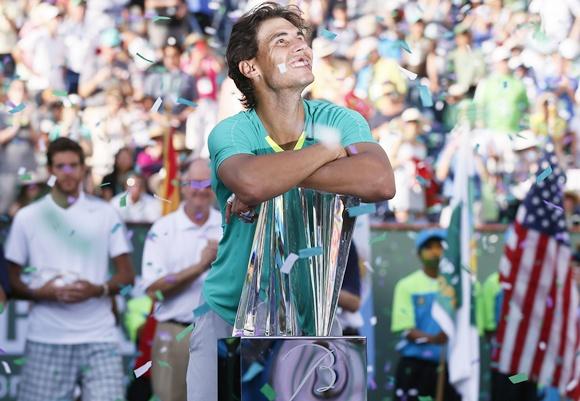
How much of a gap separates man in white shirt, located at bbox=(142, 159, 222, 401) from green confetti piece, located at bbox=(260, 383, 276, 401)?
188 inches

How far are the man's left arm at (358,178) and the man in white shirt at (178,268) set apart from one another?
4.40 m

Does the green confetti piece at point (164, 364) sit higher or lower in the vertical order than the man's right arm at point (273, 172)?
lower

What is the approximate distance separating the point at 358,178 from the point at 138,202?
6.74 meters

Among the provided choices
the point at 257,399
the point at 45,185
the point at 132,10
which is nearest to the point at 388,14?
the point at 132,10

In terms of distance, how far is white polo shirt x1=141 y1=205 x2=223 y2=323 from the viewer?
349 inches

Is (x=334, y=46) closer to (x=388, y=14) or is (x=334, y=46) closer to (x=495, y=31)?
(x=388, y=14)

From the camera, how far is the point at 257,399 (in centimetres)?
385

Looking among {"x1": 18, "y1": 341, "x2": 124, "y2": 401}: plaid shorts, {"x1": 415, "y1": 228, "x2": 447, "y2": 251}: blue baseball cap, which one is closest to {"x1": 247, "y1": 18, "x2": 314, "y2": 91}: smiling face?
{"x1": 18, "y1": 341, "x2": 124, "y2": 401}: plaid shorts

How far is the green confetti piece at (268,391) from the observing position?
3.84m

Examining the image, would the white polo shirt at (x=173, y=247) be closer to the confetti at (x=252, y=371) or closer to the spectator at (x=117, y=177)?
the spectator at (x=117, y=177)

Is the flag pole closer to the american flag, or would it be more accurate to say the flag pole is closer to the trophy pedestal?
the american flag

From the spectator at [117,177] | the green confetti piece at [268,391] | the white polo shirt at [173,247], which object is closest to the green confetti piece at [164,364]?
the white polo shirt at [173,247]

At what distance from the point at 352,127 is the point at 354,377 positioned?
941mm

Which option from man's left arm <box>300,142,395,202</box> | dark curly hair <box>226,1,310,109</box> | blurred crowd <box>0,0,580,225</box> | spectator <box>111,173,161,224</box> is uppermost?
blurred crowd <box>0,0,580,225</box>
